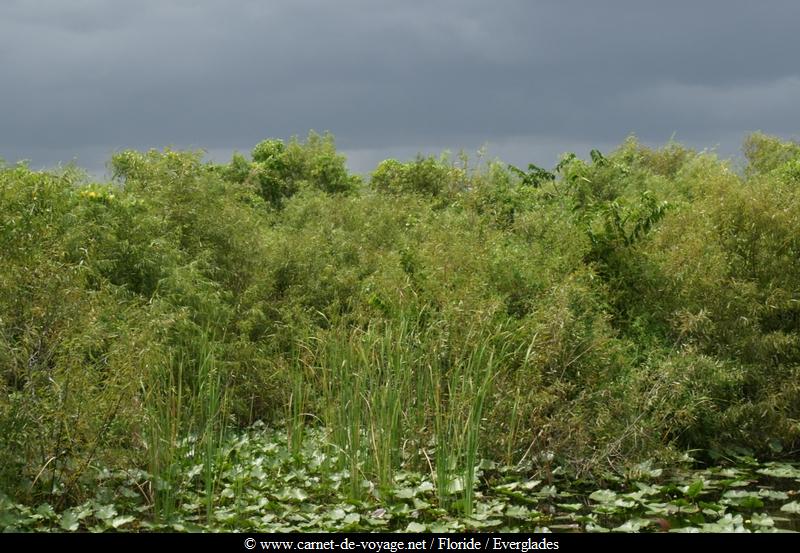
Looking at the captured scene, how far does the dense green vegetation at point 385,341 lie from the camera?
5.78 m

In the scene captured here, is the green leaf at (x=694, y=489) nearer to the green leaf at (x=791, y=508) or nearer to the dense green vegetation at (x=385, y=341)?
the green leaf at (x=791, y=508)

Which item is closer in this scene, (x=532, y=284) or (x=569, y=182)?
(x=532, y=284)

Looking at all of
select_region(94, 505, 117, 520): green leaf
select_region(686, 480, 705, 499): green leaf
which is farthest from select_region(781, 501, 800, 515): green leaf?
select_region(94, 505, 117, 520): green leaf

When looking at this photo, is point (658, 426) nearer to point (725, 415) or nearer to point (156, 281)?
point (725, 415)

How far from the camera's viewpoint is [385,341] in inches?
266

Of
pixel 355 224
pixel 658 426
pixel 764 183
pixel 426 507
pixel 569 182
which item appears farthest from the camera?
pixel 355 224

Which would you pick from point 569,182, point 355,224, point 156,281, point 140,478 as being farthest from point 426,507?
point 355,224

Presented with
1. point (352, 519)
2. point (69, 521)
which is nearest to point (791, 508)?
point (352, 519)

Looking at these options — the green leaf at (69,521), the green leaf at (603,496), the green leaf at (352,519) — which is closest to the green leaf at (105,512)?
the green leaf at (69,521)

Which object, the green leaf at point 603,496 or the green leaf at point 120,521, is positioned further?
the green leaf at point 603,496

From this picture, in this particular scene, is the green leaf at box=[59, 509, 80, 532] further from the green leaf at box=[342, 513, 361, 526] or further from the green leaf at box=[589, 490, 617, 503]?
the green leaf at box=[589, 490, 617, 503]

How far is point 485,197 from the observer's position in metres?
11.8

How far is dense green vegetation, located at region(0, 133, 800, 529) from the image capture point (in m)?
5.78

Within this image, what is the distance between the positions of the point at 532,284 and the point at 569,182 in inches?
135
